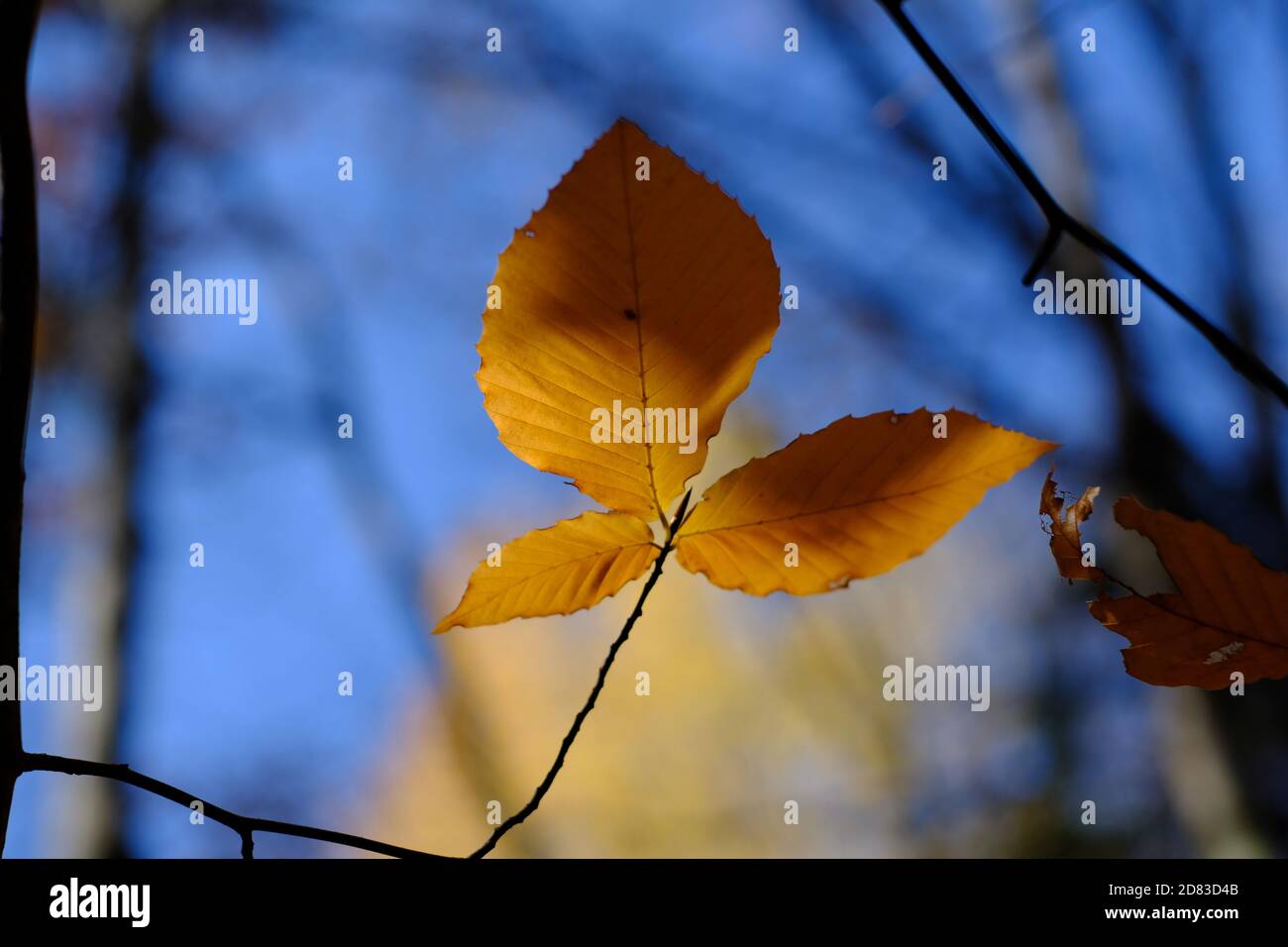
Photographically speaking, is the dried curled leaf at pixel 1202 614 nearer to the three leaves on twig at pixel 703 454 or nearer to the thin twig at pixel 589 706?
the three leaves on twig at pixel 703 454

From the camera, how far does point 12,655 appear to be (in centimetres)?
34

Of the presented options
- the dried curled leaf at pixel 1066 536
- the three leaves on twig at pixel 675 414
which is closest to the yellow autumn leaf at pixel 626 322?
the three leaves on twig at pixel 675 414

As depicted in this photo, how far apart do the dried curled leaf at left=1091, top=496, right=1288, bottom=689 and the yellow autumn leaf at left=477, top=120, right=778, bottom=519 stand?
0.49ft

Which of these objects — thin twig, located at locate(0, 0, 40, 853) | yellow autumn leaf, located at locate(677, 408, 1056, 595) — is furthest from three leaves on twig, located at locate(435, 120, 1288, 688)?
thin twig, located at locate(0, 0, 40, 853)

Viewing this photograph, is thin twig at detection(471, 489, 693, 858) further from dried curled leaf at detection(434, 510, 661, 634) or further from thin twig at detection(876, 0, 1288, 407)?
thin twig at detection(876, 0, 1288, 407)

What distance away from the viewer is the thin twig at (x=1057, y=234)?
0.28m

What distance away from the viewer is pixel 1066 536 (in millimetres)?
317

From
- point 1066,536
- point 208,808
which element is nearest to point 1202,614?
point 1066,536

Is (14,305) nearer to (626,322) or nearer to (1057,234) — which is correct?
(626,322)

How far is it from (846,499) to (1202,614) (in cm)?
13
